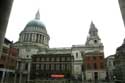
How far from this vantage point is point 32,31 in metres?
81.3

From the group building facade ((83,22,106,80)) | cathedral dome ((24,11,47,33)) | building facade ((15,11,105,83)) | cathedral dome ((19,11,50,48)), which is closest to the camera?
building facade ((83,22,106,80))

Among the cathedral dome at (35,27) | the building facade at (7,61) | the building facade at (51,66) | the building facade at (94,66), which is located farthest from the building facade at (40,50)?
the building facade at (7,61)

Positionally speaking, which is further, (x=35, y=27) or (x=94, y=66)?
(x=35, y=27)

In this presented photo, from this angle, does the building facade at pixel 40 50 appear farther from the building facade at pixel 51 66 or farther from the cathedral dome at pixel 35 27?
the building facade at pixel 51 66

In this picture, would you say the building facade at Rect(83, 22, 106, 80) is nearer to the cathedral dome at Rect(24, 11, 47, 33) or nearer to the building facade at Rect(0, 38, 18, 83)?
the building facade at Rect(0, 38, 18, 83)

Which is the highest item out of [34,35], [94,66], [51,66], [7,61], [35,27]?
[35,27]

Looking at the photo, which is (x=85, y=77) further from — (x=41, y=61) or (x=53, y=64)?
(x=41, y=61)

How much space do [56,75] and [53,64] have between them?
18.3 feet

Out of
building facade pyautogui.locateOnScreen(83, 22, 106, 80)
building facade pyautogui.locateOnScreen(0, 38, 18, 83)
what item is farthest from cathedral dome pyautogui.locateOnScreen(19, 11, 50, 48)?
building facade pyautogui.locateOnScreen(83, 22, 106, 80)

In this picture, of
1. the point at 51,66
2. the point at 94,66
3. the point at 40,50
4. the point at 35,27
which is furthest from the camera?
the point at 35,27

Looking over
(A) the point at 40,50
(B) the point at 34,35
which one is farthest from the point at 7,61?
(B) the point at 34,35

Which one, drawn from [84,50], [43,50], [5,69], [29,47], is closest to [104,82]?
[84,50]

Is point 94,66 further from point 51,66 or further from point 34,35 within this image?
point 34,35

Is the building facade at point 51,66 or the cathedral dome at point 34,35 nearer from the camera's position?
the building facade at point 51,66
